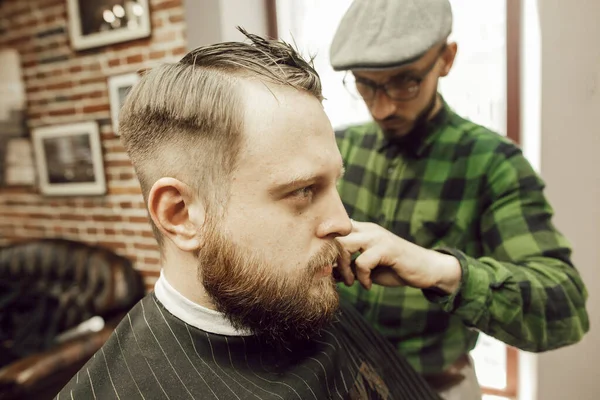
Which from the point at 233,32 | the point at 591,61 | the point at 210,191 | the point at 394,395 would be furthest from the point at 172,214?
the point at 233,32

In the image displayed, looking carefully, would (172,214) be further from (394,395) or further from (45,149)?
(45,149)

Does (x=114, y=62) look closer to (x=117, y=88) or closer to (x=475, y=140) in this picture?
(x=117, y=88)

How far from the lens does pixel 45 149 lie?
10.6ft

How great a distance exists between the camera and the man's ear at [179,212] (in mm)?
873

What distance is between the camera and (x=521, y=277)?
1022 millimetres

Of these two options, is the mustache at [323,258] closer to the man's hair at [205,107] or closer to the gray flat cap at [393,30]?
the man's hair at [205,107]

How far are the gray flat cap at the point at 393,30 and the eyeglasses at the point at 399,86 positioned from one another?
6cm

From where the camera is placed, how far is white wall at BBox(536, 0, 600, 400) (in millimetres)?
944

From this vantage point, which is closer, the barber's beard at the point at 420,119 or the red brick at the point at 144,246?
the barber's beard at the point at 420,119

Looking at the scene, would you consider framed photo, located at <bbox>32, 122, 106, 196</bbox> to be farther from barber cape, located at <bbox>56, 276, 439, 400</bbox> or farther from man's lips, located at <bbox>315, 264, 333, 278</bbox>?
man's lips, located at <bbox>315, 264, 333, 278</bbox>

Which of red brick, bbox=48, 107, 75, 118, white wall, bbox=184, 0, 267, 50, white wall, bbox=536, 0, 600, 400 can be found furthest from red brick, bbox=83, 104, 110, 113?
white wall, bbox=536, 0, 600, 400

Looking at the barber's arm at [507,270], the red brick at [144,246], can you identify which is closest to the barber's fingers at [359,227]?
the barber's arm at [507,270]

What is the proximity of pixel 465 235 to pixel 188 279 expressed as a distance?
0.73 meters

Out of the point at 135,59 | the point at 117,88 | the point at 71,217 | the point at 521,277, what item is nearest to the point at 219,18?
the point at 135,59
